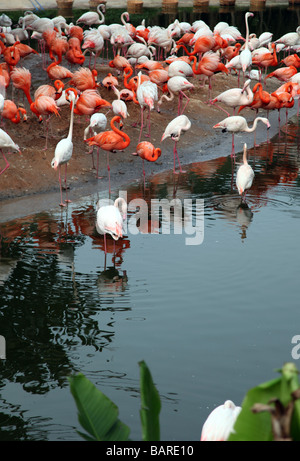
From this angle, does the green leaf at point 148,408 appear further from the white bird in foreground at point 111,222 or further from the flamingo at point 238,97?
the flamingo at point 238,97

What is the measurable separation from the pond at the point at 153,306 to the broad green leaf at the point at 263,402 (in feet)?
7.52

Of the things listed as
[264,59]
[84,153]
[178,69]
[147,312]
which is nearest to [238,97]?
[178,69]

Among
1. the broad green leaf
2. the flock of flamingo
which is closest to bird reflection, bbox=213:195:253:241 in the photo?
the flock of flamingo

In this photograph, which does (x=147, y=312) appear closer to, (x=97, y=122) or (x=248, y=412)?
(x=248, y=412)

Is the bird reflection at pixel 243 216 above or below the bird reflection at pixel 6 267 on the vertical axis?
above

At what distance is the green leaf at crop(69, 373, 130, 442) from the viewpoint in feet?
5.09

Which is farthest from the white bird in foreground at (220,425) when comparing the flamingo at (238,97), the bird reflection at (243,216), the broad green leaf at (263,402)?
the flamingo at (238,97)

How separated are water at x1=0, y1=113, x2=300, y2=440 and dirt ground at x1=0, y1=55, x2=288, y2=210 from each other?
35.3 inches

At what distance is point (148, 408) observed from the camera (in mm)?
1549

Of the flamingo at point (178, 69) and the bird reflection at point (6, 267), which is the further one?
the flamingo at point (178, 69)

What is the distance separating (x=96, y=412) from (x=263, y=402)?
44 centimetres

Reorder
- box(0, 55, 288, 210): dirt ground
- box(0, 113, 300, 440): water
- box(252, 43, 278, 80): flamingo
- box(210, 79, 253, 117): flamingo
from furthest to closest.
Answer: box(252, 43, 278, 80): flamingo < box(210, 79, 253, 117): flamingo < box(0, 55, 288, 210): dirt ground < box(0, 113, 300, 440): water

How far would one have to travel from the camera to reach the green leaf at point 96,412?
5.09ft

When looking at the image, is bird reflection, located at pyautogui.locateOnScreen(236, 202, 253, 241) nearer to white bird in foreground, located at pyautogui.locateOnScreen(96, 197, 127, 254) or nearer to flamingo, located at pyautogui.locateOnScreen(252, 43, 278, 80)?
white bird in foreground, located at pyautogui.locateOnScreen(96, 197, 127, 254)
